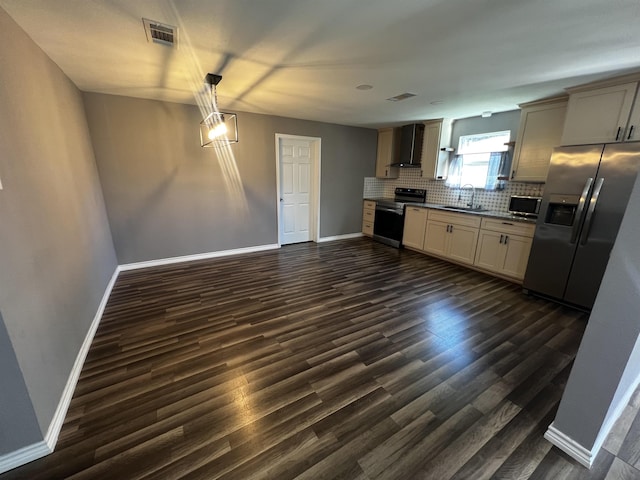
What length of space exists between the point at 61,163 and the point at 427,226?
4.93 meters

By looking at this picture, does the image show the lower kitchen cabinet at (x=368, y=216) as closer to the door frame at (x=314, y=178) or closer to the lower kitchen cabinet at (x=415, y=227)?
the lower kitchen cabinet at (x=415, y=227)

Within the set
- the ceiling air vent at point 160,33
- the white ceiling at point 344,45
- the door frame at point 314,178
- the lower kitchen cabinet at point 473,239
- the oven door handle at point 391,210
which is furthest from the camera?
the oven door handle at point 391,210

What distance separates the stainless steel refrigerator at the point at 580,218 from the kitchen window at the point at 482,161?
1076 mm

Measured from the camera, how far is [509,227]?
11.7 ft

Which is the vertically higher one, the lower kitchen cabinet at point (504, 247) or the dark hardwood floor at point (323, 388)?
the lower kitchen cabinet at point (504, 247)

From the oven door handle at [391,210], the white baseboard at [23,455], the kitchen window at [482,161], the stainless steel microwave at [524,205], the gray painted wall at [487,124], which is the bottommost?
the white baseboard at [23,455]

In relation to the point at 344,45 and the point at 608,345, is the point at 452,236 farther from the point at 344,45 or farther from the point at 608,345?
the point at 344,45

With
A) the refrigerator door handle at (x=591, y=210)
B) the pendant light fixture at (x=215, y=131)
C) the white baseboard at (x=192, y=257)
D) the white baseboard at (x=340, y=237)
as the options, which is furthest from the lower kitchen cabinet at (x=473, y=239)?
the pendant light fixture at (x=215, y=131)

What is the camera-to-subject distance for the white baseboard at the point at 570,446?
137 cm

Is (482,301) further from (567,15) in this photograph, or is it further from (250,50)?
(250,50)

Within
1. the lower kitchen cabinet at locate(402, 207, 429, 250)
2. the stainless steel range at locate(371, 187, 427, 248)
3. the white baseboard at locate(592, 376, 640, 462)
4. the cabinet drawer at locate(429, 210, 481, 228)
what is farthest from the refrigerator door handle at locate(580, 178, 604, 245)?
the stainless steel range at locate(371, 187, 427, 248)

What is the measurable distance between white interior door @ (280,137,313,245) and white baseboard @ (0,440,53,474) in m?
4.15

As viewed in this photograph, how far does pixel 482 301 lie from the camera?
3.12 metres

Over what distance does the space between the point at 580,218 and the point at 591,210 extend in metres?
0.12
